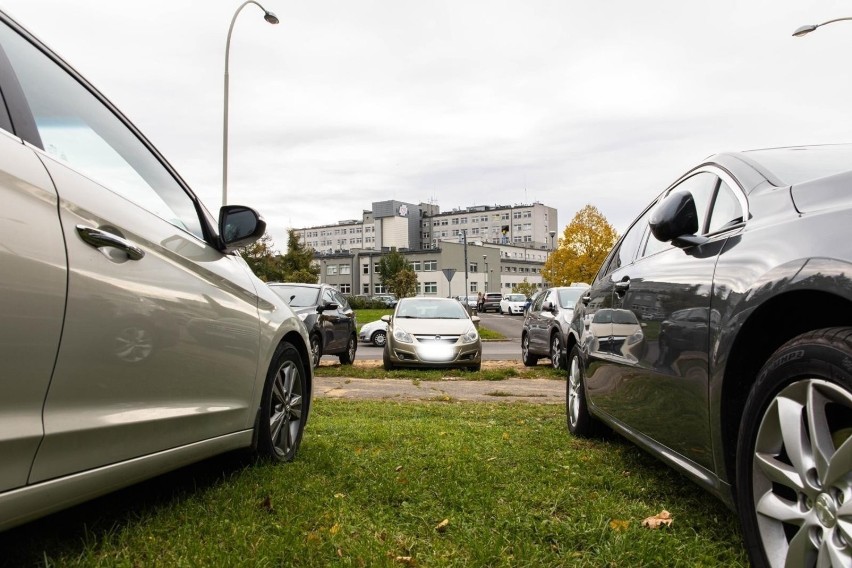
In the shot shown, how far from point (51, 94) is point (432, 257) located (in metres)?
93.9

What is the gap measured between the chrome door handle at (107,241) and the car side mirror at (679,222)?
2.01m

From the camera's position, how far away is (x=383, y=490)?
3.08 m

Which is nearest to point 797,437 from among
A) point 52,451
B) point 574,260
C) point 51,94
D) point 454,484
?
point 454,484

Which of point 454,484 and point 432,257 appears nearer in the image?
point 454,484

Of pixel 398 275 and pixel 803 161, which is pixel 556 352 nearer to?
pixel 803 161

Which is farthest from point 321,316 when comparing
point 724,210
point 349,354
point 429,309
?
point 724,210

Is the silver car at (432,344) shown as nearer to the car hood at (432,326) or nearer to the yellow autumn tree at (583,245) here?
the car hood at (432,326)

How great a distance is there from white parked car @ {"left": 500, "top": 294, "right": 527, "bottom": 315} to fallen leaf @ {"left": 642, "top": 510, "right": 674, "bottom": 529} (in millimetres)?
45930

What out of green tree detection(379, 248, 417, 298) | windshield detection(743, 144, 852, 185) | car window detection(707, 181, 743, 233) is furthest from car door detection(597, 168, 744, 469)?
green tree detection(379, 248, 417, 298)

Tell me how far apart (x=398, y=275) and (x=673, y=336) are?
71439mm

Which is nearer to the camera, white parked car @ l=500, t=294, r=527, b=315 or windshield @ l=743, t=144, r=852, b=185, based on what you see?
windshield @ l=743, t=144, r=852, b=185

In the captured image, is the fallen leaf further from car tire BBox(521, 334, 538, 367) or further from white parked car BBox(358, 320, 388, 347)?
white parked car BBox(358, 320, 388, 347)

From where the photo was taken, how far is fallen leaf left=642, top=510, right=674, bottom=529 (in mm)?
2621

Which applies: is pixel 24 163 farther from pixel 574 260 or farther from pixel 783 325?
pixel 574 260
